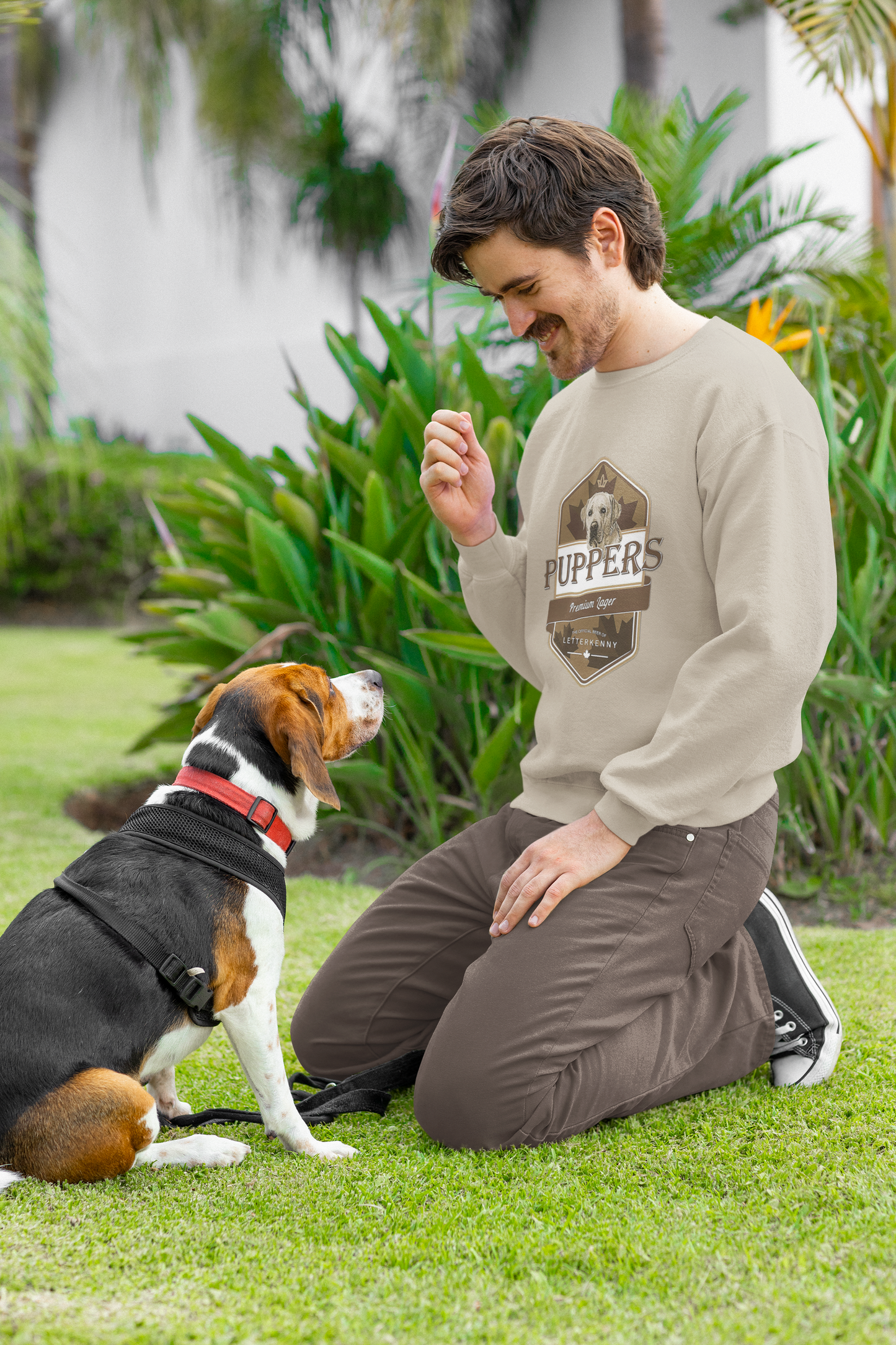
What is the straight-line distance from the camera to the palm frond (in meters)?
3.62

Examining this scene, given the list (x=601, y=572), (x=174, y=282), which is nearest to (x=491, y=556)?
(x=601, y=572)

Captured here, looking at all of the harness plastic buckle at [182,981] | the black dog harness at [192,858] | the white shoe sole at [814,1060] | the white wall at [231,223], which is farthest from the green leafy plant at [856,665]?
the white wall at [231,223]

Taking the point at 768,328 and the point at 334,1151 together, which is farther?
the point at 768,328

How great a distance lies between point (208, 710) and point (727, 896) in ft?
3.27

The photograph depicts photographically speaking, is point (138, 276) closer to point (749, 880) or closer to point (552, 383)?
point (552, 383)

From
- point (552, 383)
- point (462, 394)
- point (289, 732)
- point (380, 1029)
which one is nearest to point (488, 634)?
point (289, 732)

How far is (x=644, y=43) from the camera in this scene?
6328 millimetres

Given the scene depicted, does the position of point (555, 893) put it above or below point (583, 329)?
below

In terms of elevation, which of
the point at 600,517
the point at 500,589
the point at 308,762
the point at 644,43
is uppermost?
the point at 644,43

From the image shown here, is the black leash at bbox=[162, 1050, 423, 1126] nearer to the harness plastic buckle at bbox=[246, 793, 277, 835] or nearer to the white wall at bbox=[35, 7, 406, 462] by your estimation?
the harness plastic buckle at bbox=[246, 793, 277, 835]

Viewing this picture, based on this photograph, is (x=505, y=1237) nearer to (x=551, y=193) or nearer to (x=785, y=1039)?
(x=785, y=1039)

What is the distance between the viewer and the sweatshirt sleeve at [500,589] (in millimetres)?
2191

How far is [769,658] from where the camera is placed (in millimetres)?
1670

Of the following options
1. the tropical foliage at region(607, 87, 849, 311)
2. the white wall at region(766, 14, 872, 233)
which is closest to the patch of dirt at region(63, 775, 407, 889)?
the tropical foliage at region(607, 87, 849, 311)
